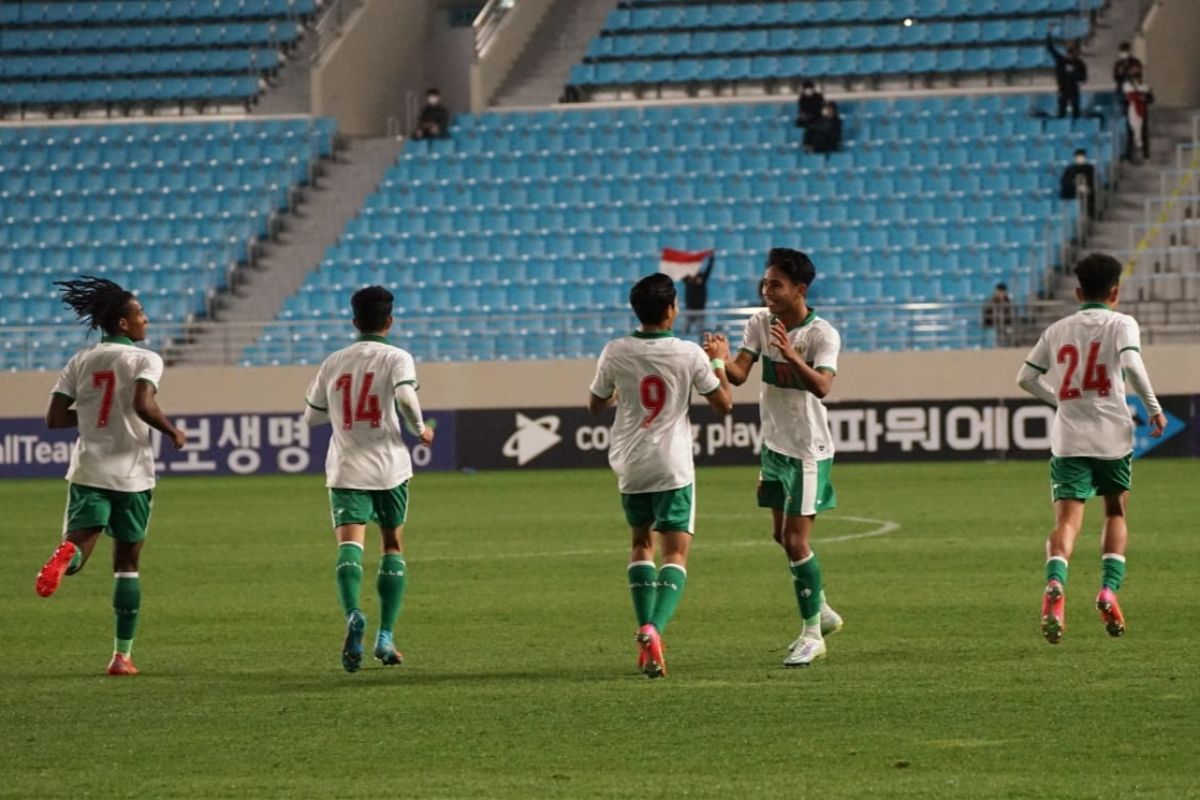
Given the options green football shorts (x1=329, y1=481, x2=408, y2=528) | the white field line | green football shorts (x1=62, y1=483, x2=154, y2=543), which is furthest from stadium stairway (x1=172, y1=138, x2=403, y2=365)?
green football shorts (x1=329, y1=481, x2=408, y2=528)

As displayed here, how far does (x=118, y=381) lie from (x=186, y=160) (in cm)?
2854

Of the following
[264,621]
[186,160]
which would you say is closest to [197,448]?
[186,160]

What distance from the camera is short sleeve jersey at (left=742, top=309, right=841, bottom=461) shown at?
9.33 metres

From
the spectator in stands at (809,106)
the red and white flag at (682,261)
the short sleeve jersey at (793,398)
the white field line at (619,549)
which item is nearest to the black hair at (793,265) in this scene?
the short sleeve jersey at (793,398)

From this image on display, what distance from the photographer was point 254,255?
35469 millimetres

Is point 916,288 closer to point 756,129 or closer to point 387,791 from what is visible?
point 756,129

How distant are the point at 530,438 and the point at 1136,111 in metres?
10.5

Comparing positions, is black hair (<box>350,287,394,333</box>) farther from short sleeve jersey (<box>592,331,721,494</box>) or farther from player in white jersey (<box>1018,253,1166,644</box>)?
player in white jersey (<box>1018,253,1166,644</box>)

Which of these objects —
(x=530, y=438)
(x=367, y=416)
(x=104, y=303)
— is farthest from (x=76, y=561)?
(x=530, y=438)

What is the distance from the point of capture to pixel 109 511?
959 cm

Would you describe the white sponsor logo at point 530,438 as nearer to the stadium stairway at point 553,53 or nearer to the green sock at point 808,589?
the stadium stairway at point 553,53

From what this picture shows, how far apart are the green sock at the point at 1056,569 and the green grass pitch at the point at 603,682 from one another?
335 millimetres

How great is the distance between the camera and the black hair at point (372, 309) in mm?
9531

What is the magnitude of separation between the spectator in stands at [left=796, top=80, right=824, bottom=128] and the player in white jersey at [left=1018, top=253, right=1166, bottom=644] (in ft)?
80.8
